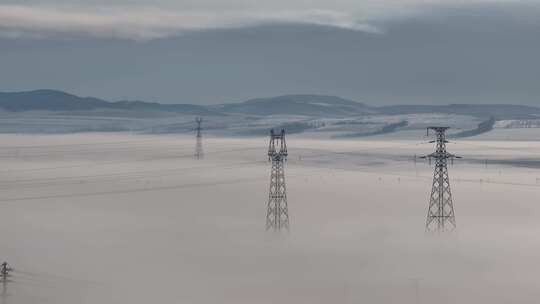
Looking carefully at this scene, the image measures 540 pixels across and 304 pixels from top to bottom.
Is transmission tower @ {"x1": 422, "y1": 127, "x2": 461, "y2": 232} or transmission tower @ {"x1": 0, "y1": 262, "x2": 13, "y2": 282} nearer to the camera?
transmission tower @ {"x1": 0, "y1": 262, "x2": 13, "y2": 282}

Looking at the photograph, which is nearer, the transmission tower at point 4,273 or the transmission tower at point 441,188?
the transmission tower at point 4,273

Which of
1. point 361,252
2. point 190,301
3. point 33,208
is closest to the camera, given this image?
point 190,301

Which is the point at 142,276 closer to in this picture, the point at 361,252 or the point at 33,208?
the point at 361,252

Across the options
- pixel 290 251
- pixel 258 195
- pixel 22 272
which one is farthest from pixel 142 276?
pixel 258 195

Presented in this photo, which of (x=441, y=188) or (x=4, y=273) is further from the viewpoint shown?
(x=441, y=188)

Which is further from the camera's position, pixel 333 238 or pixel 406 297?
pixel 333 238

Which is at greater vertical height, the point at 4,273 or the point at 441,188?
the point at 441,188

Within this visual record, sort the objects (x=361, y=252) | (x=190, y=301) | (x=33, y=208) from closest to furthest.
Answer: (x=190, y=301), (x=361, y=252), (x=33, y=208)

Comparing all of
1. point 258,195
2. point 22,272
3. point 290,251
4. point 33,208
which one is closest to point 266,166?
point 258,195

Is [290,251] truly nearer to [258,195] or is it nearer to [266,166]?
[258,195]
